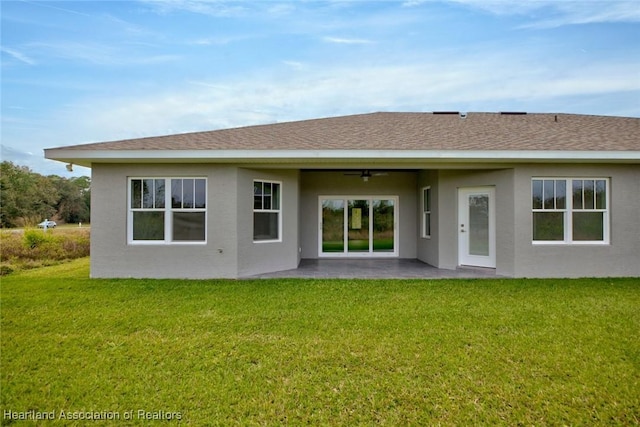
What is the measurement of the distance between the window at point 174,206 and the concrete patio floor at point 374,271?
2.02m

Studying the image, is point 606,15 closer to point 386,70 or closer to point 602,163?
point 602,163

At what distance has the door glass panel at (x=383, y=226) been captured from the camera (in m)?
13.1

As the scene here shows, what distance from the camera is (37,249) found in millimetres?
13055

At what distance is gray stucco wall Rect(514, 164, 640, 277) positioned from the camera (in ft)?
29.9

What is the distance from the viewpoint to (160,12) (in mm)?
10500

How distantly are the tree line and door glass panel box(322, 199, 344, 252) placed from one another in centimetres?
1995

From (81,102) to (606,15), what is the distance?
19.0 metres

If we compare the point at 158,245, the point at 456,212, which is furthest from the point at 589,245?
the point at 158,245

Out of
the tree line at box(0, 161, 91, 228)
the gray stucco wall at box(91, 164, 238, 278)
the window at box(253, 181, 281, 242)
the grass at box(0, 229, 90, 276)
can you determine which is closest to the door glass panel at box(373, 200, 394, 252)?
the window at box(253, 181, 281, 242)

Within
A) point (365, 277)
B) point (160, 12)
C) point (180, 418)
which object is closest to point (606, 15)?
point (365, 277)

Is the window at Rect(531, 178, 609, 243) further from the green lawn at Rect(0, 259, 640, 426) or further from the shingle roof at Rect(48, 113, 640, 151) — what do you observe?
the green lawn at Rect(0, 259, 640, 426)

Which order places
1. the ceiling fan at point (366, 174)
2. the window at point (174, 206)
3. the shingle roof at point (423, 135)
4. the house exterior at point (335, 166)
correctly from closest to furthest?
the house exterior at point (335, 166)
the shingle roof at point (423, 135)
the window at point (174, 206)
the ceiling fan at point (366, 174)

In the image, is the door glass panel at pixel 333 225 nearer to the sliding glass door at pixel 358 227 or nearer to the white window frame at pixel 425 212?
the sliding glass door at pixel 358 227

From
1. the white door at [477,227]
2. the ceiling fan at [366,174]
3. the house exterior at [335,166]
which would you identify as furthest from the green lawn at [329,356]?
the ceiling fan at [366,174]
